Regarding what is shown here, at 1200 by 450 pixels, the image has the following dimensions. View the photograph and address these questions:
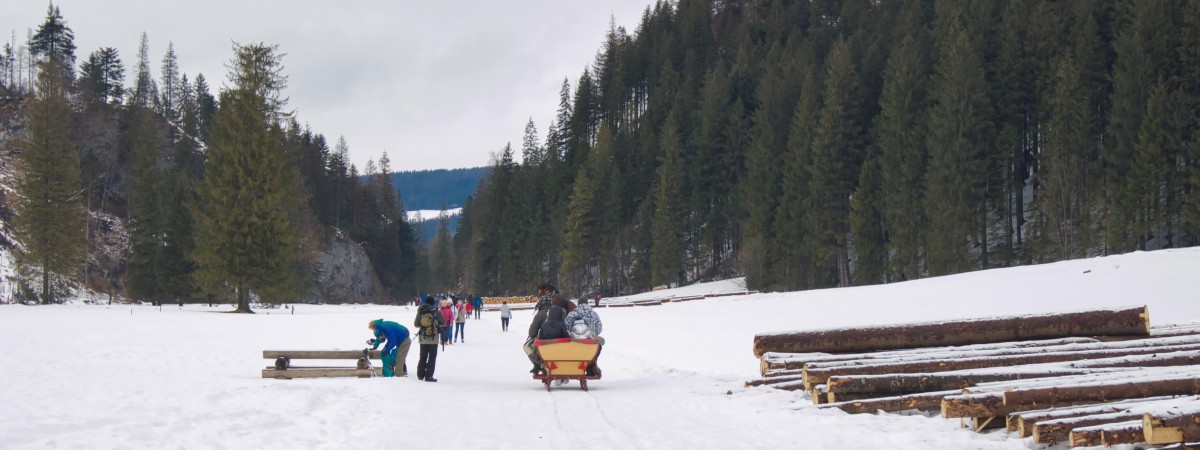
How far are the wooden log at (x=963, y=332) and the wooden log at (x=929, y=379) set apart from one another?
2.62 m

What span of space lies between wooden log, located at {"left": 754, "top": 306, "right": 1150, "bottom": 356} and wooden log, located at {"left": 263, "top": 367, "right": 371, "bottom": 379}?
704 cm

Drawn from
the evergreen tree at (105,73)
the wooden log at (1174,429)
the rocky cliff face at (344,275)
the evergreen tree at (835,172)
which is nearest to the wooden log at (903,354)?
the wooden log at (1174,429)

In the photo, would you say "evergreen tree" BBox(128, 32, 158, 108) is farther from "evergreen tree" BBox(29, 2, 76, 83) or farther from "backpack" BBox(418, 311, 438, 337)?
"backpack" BBox(418, 311, 438, 337)

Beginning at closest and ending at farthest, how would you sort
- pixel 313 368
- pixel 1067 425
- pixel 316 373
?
pixel 1067 425 → pixel 316 373 → pixel 313 368

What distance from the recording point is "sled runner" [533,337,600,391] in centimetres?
1334

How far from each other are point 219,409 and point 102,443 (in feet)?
8.27

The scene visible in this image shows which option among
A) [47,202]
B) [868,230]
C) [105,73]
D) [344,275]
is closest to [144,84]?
[105,73]

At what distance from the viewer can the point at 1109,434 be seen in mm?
6270

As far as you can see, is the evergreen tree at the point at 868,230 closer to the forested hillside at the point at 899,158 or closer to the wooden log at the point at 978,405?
the forested hillside at the point at 899,158

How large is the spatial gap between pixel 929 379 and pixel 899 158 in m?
46.6

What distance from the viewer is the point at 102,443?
7836 mm

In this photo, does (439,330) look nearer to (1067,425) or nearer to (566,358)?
(566,358)

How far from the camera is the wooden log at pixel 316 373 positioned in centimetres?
1435

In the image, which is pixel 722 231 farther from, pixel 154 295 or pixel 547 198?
pixel 154 295
